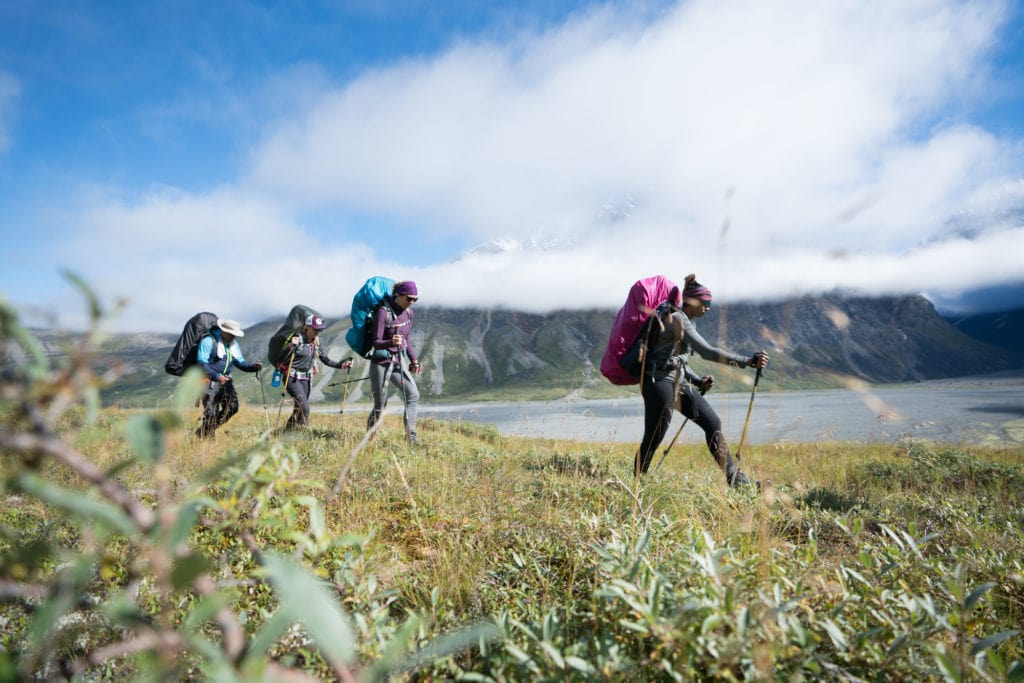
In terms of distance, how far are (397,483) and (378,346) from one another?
12.3 feet

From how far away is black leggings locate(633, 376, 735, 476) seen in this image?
638 cm

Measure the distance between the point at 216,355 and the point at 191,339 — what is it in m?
0.93

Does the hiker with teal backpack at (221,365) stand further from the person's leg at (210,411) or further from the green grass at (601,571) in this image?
the green grass at (601,571)

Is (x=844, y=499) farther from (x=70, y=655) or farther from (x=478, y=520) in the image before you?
(x=70, y=655)

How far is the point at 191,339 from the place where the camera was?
386 inches

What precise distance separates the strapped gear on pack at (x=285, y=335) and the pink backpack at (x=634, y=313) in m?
6.64

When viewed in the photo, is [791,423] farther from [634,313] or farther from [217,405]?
[217,405]

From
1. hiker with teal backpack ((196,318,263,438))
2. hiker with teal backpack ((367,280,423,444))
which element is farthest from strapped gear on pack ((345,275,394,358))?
hiker with teal backpack ((196,318,263,438))

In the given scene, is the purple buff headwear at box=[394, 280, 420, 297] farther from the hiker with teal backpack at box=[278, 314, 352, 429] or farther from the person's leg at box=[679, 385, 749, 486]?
the person's leg at box=[679, 385, 749, 486]

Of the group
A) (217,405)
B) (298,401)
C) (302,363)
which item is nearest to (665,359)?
(298,401)

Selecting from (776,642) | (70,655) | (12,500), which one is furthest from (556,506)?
(12,500)

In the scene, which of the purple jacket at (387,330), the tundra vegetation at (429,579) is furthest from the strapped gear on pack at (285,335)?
the tundra vegetation at (429,579)

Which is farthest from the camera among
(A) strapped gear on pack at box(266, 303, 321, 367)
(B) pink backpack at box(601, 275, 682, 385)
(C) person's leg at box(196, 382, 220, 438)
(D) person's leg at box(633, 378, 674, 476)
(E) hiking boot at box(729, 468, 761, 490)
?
(A) strapped gear on pack at box(266, 303, 321, 367)

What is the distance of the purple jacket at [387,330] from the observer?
8.53 meters
